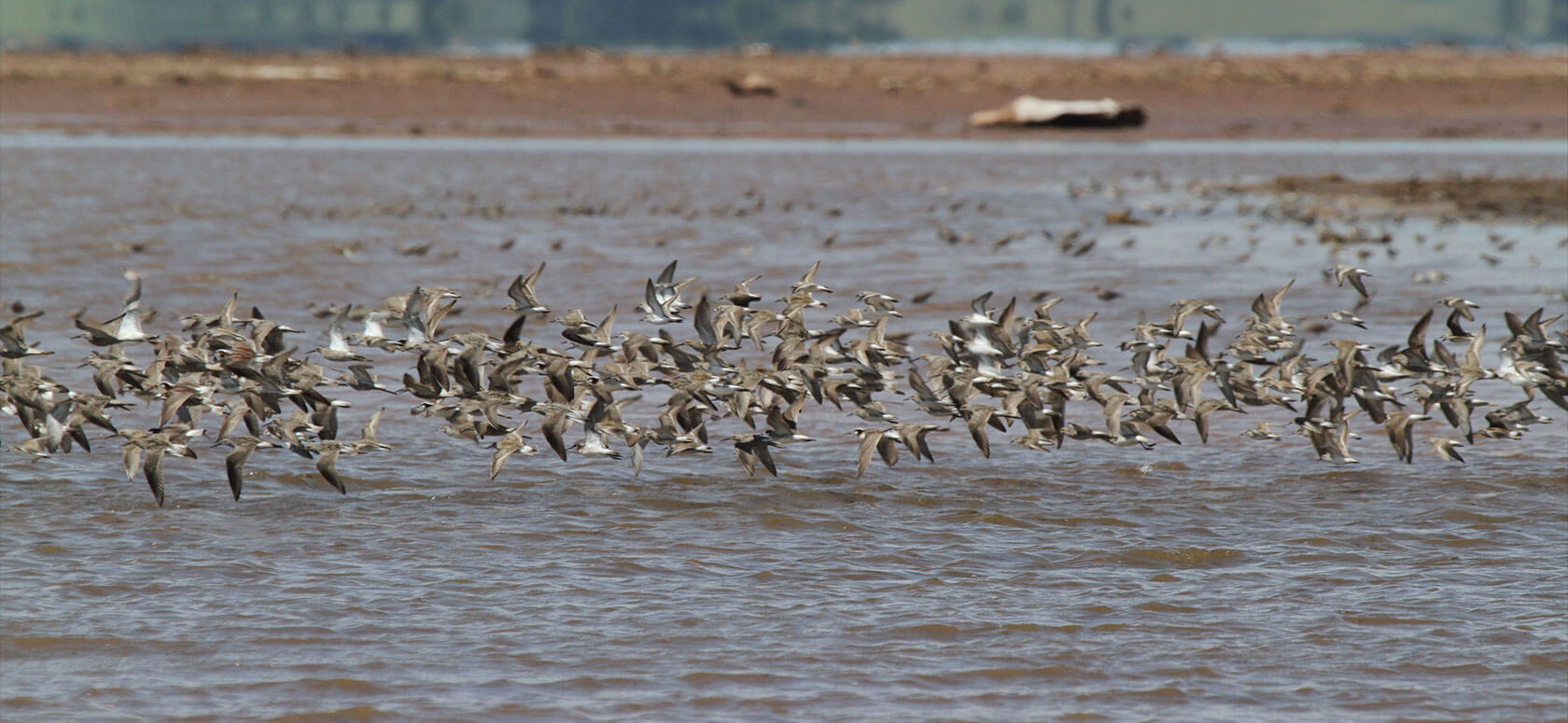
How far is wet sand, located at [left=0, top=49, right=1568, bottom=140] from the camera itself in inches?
1677

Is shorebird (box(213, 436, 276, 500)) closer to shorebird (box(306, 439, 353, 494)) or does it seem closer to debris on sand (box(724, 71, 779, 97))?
shorebird (box(306, 439, 353, 494))

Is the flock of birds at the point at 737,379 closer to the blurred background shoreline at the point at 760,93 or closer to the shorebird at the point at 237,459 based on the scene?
the shorebird at the point at 237,459

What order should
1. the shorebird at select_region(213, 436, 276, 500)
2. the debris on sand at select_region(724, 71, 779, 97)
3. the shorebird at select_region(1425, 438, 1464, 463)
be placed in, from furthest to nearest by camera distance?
the debris on sand at select_region(724, 71, 779, 97), the shorebird at select_region(1425, 438, 1464, 463), the shorebird at select_region(213, 436, 276, 500)

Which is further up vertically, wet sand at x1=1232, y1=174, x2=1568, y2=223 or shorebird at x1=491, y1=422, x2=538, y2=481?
shorebird at x1=491, y1=422, x2=538, y2=481

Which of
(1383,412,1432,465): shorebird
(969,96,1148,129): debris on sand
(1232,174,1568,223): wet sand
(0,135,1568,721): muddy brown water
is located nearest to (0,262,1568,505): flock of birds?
(1383,412,1432,465): shorebird

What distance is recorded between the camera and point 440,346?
9023 mm

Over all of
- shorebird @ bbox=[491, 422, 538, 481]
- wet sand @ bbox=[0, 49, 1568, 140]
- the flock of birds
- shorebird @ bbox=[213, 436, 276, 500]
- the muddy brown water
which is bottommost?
Answer: wet sand @ bbox=[0, 49, 1568, 140]

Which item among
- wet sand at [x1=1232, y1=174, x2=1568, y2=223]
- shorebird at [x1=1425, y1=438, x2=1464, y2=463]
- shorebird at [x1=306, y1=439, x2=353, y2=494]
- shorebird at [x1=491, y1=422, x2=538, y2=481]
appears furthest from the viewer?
wet sand at [x1=1232, y1=174, x2=1568, y2=223]

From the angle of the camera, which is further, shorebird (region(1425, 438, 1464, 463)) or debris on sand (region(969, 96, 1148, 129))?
debris on sand (region(969, 96, 1148, 129))

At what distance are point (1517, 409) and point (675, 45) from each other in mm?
106807

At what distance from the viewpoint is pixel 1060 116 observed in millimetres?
42781

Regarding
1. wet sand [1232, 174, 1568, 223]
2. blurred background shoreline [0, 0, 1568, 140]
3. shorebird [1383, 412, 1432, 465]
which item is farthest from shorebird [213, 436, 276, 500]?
blurred background shoreline [0, 0, 1568, 140]

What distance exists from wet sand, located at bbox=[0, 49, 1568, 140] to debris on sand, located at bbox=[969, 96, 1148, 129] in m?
0.41

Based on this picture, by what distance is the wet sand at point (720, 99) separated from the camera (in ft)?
140
